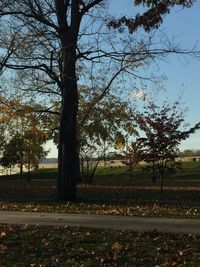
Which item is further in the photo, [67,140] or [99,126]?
[99,126]

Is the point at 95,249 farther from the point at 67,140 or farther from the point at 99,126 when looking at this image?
the point at 99,126

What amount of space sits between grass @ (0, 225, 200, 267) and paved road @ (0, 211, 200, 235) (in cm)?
72

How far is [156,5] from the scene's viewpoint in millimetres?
13156

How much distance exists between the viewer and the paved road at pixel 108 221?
12.4 meters

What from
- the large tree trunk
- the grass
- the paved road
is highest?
the large tree trunk

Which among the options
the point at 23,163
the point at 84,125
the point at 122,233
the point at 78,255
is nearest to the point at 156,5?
the point at 122,233

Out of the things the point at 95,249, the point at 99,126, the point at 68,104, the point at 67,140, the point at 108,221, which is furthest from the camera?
the point at 99,126

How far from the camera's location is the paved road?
490 inches

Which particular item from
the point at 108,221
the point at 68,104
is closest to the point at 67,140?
the point at 68,104

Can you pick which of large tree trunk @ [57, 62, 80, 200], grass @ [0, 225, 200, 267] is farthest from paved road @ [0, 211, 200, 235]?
large tree trunk @ [57, 62, 80, 200]

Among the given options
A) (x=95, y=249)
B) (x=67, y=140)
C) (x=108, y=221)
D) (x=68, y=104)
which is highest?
(x=68, y=104)

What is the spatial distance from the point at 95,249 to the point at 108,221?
3.25 metres

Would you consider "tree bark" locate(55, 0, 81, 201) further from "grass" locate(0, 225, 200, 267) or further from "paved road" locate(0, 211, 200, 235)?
"grass" locate(0, 225, 200, 267)

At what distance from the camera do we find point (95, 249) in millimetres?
10617
